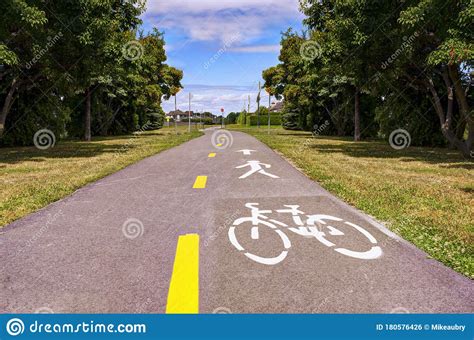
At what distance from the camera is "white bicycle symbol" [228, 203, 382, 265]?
4559 mm

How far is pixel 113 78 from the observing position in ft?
105

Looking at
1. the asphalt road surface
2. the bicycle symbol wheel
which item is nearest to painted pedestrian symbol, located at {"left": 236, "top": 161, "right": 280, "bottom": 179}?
the asphalt road surface

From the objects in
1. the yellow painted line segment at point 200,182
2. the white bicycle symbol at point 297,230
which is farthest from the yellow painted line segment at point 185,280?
the yellow painted line segment at point 200,182

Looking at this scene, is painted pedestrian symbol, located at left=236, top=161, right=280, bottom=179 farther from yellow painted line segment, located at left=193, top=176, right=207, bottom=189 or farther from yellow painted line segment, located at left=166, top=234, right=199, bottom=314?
yellow painted line segment, located at left=166, top=234, right=199, bottom=314

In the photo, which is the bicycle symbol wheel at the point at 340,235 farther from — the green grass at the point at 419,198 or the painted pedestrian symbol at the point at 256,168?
the painted pedestrian symbol at the point at 256,168

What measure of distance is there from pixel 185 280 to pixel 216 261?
61 centimetres

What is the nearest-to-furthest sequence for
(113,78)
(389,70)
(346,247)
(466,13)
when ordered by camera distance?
(346,247)
(466,13)
(389,70)
(113,78)

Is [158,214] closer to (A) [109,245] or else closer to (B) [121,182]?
(A) [109,245]

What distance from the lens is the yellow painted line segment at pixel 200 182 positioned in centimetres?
911

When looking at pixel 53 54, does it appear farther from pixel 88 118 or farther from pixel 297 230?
pixel 297 230

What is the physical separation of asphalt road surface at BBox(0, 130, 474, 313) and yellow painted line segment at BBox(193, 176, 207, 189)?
4.46 feet

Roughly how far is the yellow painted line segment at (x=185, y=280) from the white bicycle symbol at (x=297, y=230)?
Answer: 630 mm
